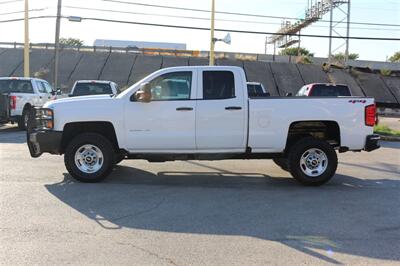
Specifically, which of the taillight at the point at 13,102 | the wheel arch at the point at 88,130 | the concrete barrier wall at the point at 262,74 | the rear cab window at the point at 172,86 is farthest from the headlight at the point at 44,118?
the concrete barrier wall at the point at 262,74

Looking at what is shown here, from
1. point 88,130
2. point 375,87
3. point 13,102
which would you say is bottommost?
point 88,130

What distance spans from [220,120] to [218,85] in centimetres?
64

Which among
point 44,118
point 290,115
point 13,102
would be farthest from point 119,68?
point 290,115

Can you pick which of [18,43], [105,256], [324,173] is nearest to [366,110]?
[324,173]

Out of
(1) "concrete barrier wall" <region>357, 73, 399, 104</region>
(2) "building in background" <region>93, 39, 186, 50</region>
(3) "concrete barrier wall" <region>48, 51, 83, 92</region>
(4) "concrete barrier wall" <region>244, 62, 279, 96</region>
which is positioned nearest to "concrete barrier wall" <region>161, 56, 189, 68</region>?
(4) "concrete barrier wall" <region>244, 62, 279, 96</region>

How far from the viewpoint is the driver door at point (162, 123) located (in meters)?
8.38

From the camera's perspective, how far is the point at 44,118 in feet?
28.0

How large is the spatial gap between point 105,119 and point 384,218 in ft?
15.4

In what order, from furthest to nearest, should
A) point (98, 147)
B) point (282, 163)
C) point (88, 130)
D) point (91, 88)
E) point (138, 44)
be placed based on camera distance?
point (138, 44) → point (91, 88) → point (282, 163) → point (88, 130) → point (98, 147)

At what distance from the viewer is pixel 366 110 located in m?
8.59

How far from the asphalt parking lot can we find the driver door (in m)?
0.70

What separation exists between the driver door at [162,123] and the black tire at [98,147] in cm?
38

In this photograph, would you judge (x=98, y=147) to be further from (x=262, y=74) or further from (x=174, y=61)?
(x=174, y=61)

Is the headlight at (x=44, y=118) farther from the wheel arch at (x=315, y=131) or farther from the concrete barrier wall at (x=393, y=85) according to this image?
the concrete barrier wall at (x=393, y=85)
